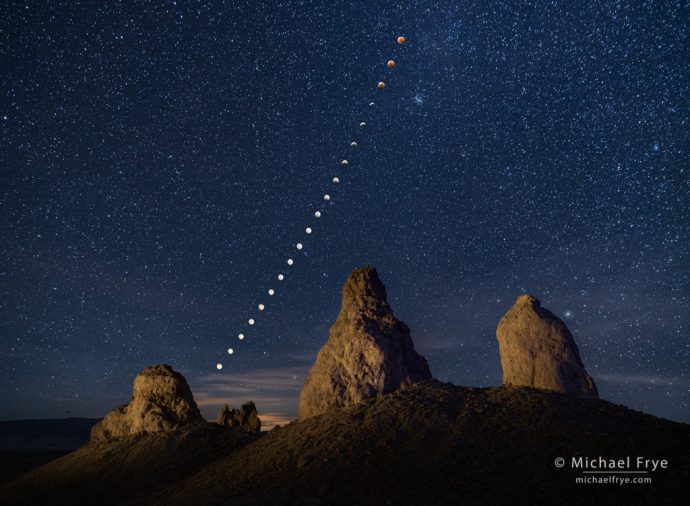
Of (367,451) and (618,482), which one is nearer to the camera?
(618,482)

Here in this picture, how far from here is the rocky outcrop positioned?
30.1 metres

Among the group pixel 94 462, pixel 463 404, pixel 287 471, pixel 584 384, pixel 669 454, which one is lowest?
pixel 94 462

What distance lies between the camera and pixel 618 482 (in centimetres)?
1373

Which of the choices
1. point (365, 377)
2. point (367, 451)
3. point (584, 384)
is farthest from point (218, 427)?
point (584, 384)

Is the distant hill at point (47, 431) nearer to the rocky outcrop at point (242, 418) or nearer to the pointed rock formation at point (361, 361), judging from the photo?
the rocky outcrop at point (242, 418)

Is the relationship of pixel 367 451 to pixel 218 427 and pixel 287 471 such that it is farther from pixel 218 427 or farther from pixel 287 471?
pixel 218 427

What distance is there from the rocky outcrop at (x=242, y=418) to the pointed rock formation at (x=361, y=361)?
655 cm

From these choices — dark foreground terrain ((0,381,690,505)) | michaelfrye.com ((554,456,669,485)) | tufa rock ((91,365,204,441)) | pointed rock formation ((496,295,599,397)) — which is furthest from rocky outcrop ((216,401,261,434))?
michaelfrye.com ((554,456,669,485))

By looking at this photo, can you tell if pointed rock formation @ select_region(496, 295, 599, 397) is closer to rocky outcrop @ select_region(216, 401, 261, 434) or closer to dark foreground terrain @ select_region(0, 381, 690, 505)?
dark foreground terrain @ select_region(0, 381, 690, 505)

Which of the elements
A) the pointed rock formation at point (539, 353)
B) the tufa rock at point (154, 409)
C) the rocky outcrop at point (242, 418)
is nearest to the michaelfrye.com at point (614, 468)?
the pointed rock formation at point (539, 353)

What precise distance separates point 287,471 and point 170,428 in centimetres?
1712

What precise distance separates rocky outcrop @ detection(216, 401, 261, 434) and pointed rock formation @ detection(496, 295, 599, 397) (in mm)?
16629

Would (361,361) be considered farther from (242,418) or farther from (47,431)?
(47,431)

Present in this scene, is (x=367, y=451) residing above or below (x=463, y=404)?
below
